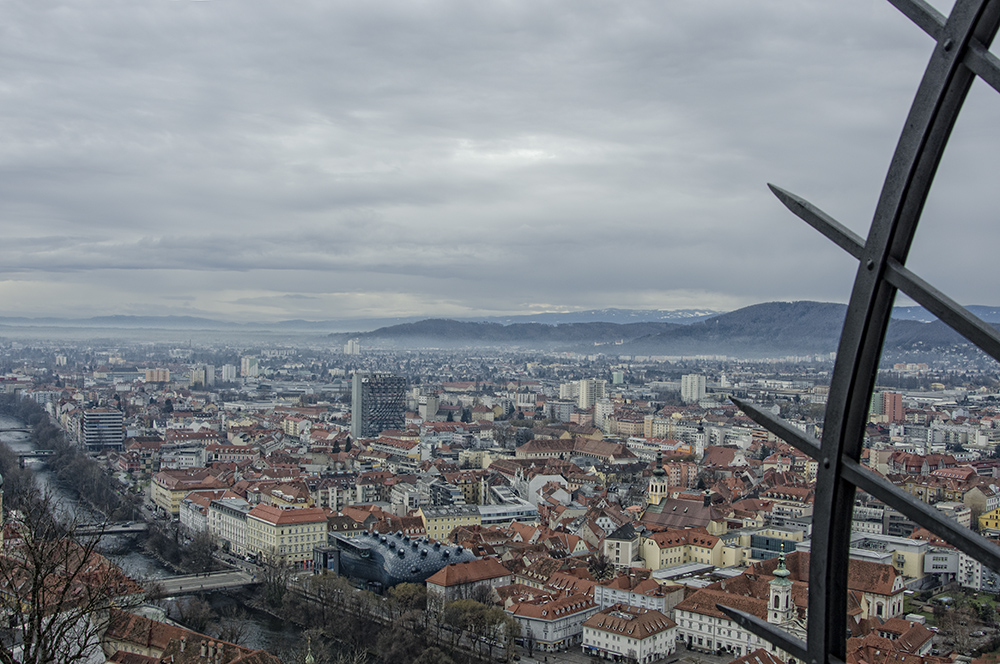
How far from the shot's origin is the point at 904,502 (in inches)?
44.5

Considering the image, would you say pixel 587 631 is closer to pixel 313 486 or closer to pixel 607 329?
pixel 313 486

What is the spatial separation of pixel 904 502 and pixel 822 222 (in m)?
0.37

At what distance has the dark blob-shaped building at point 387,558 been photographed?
1472 cm

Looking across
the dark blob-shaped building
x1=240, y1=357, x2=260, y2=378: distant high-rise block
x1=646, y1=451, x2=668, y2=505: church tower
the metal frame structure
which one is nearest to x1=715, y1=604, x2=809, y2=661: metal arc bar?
the metal frame structure

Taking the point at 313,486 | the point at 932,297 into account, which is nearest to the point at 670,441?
the point at 313,486

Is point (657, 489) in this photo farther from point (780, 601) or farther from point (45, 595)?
point (45, 595)

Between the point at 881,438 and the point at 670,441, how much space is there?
6.83 m

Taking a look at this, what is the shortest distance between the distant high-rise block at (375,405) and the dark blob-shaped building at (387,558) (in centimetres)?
2008

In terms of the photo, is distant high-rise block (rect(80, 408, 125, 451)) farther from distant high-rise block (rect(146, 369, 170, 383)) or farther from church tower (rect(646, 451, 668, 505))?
distant high-rise block (rect(146, 369, 170, 383))

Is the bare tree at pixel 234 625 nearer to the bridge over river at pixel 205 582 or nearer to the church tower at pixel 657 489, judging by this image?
the bridge over river at pixel 205 582

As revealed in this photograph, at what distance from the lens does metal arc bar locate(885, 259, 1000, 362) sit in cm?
105

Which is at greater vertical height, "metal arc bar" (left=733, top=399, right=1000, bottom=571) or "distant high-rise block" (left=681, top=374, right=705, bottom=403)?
"metal arc bar" (left=733, top=399, right=1000, bottom=571)

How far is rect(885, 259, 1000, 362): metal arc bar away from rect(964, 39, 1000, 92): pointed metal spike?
23 centimetres

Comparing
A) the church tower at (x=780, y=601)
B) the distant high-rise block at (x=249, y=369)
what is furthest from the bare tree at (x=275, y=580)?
the distant high-rise block at (x=249, y=369)
